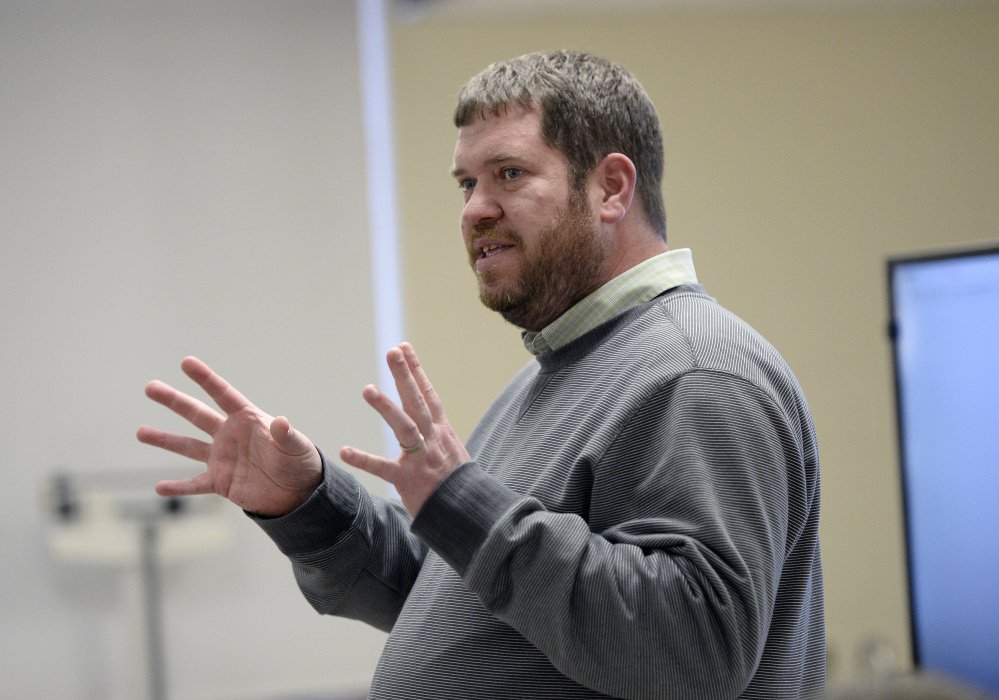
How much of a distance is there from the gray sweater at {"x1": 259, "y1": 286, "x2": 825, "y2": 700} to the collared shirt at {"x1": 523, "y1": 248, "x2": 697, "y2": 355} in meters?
0.02

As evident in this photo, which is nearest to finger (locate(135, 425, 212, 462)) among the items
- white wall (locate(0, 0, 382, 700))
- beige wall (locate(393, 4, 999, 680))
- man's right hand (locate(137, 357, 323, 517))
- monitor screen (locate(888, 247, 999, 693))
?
man's right hand (locate(137, 357, 323, 517))

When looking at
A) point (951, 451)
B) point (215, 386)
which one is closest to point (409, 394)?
point (215, 386)

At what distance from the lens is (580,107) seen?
1.45 meters

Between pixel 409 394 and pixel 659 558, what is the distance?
307mm

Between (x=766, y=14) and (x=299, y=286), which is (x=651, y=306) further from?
(x=766, y=14)

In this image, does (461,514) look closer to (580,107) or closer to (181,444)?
(181,444)

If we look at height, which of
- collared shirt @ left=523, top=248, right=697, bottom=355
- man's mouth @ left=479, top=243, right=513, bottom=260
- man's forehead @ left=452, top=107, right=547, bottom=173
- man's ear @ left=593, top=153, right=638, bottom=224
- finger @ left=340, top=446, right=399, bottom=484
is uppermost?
man's forehead @ left=452, top=107, right=547, bottom=173

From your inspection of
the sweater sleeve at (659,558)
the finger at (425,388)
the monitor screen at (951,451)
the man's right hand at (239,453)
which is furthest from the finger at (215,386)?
the monitor screen at (951,451)

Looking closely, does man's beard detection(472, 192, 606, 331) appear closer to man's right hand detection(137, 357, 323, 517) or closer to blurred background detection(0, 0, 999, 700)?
man's right hand detection(137, 357, 323, 517)

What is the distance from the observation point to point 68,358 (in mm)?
3545

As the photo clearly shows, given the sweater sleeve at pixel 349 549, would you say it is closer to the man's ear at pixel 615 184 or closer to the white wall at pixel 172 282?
the man's ear at pixel 615 184

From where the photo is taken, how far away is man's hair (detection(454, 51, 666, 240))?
144 centimetres

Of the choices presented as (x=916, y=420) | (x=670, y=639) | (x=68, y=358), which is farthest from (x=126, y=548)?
(x=670, y=639)

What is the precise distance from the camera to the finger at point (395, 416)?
3.47ft
